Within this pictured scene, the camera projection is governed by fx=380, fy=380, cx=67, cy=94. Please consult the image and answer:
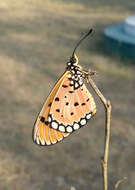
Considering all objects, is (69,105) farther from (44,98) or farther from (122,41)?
(122,41)

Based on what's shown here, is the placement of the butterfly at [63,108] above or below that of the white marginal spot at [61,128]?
above

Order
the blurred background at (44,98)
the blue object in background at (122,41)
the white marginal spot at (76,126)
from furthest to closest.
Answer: the blue object in background at (122,41)
the blurred background at (44,98)
the white marginal spot at (76,126)

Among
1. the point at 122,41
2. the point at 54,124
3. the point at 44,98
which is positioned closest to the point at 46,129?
the point at 54,124

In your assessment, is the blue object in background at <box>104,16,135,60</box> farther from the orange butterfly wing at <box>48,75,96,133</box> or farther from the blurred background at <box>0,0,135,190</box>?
the orange butterfly wing at <box>48,75,96,133</box>

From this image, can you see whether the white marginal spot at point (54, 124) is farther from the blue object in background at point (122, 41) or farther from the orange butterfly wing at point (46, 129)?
the blue object in background at point (122, 41)

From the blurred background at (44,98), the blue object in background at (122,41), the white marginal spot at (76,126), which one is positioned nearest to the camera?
the white marginal spot at (76,126)

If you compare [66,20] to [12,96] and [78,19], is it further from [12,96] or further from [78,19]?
[12,96]

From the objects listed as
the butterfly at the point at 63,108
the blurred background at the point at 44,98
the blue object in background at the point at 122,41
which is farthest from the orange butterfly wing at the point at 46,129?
the blue object in background at the point at 122,41

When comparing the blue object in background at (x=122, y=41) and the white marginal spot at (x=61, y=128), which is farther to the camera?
the blue object in background at (x=122, y=41)
